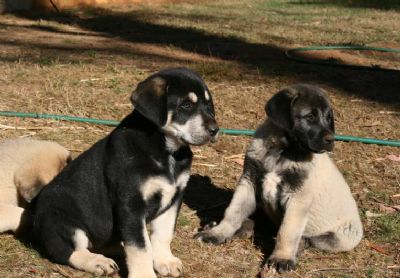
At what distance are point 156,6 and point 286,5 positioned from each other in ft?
15.3

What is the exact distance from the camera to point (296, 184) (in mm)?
5492

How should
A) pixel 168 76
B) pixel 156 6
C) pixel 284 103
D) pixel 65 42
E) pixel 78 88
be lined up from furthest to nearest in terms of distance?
pixel 156 6 < pixel 65 42 < pixel 78 88 < pixel 284 103 < pixel 168 76

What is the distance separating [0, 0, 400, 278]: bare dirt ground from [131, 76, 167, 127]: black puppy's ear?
1.17 metres

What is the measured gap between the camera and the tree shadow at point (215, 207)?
5.96 meters

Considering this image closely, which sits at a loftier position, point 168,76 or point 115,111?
point 168,76

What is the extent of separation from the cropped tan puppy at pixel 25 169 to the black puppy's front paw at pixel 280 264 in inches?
77.8

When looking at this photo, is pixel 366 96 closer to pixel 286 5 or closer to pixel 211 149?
pixel 211 149

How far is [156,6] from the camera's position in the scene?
21.2m

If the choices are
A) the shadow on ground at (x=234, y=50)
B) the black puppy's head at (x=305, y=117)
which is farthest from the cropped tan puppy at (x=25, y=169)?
the shadow on ground at (x=234, y=50)

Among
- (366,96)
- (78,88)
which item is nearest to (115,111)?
(78,88)

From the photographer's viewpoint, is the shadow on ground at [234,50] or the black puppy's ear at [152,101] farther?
the shadow on ground at [234,50]

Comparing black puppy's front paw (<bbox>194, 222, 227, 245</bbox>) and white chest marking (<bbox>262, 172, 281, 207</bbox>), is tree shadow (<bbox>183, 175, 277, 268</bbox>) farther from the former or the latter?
white chest marking (<bbox>262, 172, 281, 207</bbox>)

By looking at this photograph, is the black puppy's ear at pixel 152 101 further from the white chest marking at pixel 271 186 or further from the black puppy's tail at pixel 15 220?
the black puppy's tail at pixel 15 220

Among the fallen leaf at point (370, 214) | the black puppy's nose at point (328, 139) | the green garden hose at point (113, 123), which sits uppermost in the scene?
the black puppy's nose at point (328, 139)
